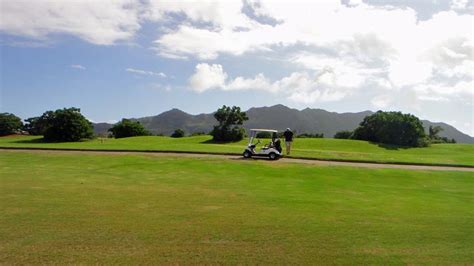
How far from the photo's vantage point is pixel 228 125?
213 feet

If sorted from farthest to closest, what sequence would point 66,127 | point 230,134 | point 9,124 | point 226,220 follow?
point 9,124 < point 230,134 < point 66,127 < point 226,220

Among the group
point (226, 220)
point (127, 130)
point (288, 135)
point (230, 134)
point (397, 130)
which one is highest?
point (397, 130)

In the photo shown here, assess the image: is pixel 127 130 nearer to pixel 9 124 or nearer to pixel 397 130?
pixel 9 124

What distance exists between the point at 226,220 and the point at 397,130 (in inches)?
2425

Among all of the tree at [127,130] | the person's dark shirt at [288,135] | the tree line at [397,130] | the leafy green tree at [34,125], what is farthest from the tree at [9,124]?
the person's dark shirt at [288,135]

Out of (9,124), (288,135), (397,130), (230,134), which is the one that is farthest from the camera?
(9,124)

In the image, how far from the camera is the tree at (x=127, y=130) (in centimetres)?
7956

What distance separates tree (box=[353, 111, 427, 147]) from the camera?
63656 mm

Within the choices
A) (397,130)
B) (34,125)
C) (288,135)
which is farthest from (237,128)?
(34,125)

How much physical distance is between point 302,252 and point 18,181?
477 inches

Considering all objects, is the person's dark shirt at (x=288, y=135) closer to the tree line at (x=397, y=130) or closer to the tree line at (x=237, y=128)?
the tree line at (x=237, y=128)

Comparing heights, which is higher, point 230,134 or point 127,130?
point 127,130

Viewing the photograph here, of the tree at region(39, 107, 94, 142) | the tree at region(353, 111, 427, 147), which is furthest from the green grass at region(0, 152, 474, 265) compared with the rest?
the tree at region(353, 111, 427, 147)

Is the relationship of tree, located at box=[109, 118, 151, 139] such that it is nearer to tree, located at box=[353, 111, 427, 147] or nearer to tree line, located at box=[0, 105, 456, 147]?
tree line, located at box=[0, 105, 456, 147]
